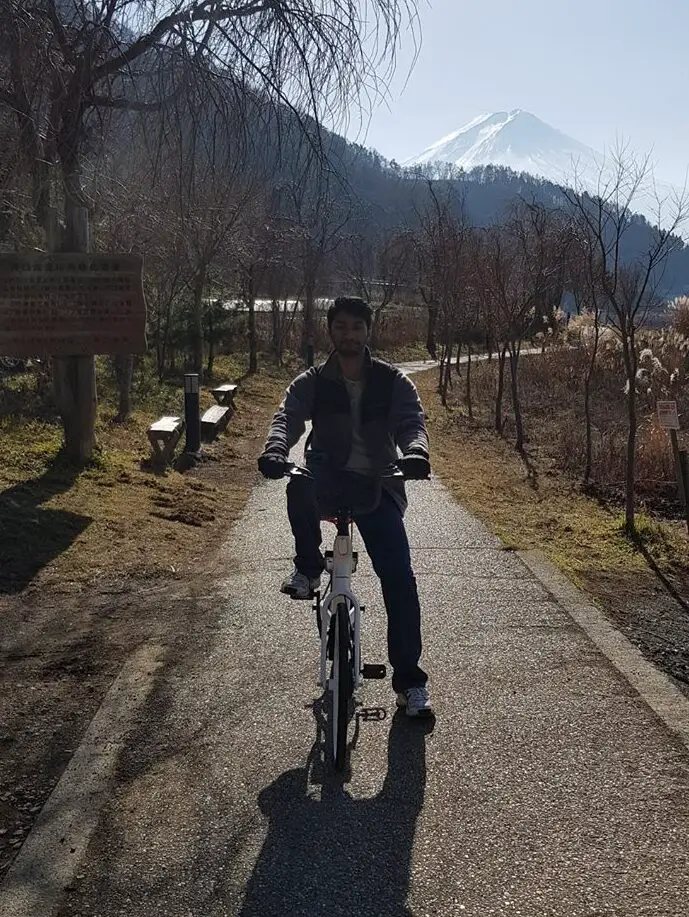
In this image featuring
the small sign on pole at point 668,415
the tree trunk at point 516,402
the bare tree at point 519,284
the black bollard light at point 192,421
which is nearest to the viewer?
the small sign on pole at point 668,415

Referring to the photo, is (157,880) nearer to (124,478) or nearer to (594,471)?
(124,478)

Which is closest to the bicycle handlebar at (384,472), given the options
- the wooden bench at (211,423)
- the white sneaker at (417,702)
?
the white sneaker at (417,702)

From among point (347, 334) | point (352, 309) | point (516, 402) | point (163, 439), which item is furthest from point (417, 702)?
point (516, 402)

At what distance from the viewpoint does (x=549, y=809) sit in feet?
10.1

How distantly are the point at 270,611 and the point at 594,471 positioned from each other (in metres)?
6.42

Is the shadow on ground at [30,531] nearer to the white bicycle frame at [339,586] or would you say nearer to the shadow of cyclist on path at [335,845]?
the white bicycle frame at [339,586]

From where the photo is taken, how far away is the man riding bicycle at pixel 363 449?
3646mm

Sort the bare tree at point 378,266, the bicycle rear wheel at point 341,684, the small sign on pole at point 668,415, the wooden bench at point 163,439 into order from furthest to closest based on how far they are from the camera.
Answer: the bare tree at point 378,266
the wooden bench at point 163,439
the small sign on pole at point 668,415
the bicycle rear wheel at point 341,684

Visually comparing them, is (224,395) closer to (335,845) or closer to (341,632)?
(341,632)

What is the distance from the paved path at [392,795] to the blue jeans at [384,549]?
35 cm

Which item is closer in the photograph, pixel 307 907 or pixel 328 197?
pixel 307 907

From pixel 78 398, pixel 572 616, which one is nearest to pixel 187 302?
pixel 78 398

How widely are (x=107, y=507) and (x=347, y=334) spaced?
456 cm

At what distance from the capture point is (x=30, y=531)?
21.6 feet
